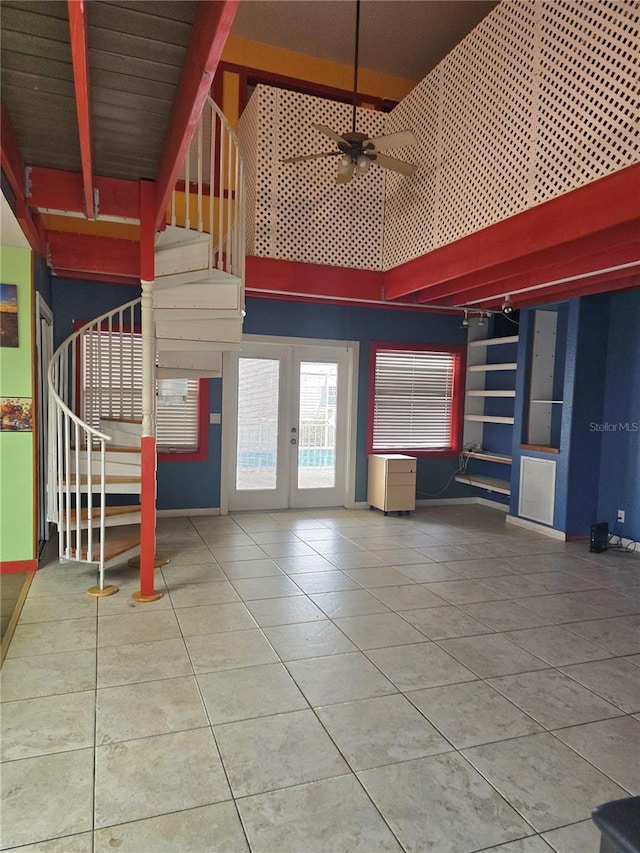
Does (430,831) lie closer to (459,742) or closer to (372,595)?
(459,742)

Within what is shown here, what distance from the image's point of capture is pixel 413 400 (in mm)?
8039

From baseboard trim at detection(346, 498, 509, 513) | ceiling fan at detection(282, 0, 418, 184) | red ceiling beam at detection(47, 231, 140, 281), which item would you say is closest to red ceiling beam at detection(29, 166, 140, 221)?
red ceiling beam at detection(47, 231, 140, 281)

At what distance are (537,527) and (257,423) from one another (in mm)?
3729

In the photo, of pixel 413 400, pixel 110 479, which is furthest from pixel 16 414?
pixel 413 400

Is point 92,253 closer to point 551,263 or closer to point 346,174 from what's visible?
point 346,174

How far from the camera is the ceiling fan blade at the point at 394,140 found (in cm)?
434

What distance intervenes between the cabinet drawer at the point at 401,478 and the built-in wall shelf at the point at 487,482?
3.61ft

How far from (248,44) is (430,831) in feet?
25.9

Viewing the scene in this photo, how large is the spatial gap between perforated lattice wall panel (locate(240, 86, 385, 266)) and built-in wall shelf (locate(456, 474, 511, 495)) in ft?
11.1

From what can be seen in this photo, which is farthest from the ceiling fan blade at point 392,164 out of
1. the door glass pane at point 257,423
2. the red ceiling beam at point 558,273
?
the door glass pane at point 257,423

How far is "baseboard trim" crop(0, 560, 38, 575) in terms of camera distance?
183 inches

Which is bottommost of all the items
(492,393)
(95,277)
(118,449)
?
(118,449)

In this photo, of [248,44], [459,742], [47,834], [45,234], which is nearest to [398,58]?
[248,44]

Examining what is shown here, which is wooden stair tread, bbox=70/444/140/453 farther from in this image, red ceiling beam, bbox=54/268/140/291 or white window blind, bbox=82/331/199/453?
red ceiling beam, bbox=54/268/140/291
